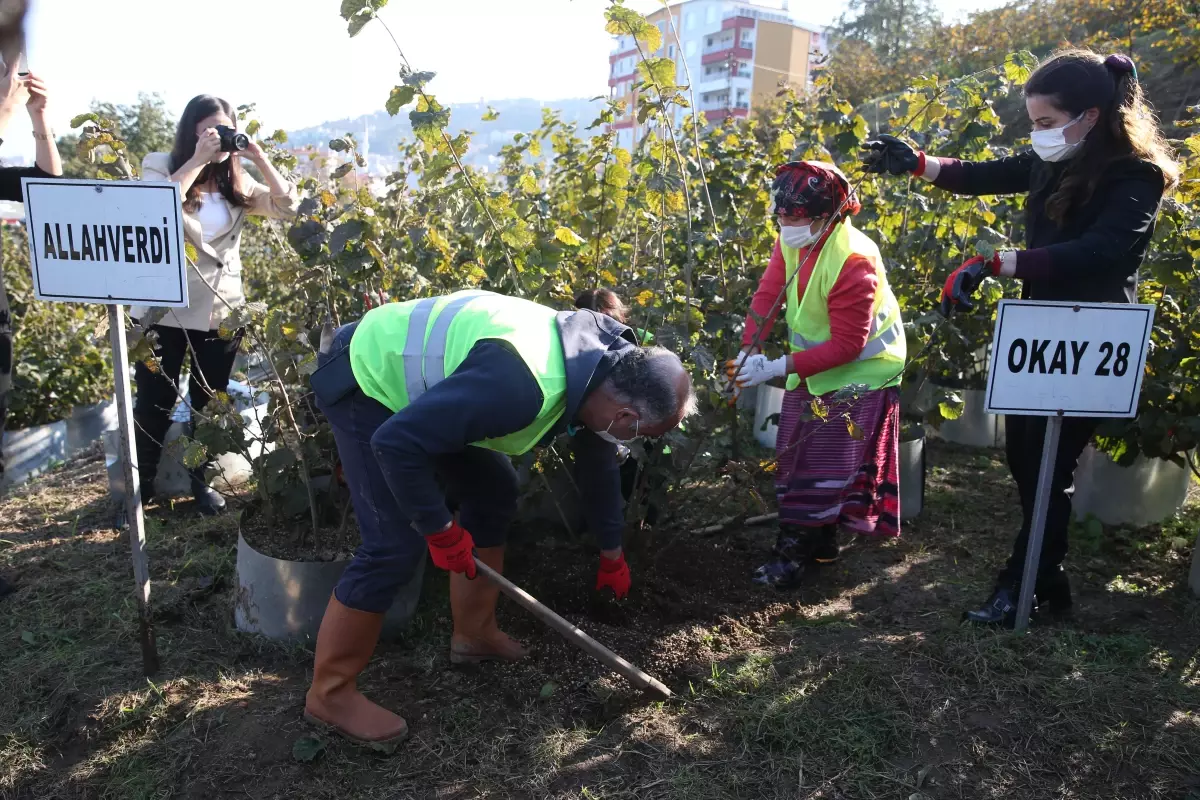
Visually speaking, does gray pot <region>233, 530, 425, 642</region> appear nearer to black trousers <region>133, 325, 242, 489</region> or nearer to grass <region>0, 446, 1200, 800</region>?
grass <region>0, 446, 1200, 800</region>

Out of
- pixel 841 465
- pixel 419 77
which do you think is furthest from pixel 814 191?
pixel 419 77

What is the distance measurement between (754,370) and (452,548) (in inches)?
45.8

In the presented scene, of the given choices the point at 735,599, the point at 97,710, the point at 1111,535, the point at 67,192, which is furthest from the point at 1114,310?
the point at 97,710

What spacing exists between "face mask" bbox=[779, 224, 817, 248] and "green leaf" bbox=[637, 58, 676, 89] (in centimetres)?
59

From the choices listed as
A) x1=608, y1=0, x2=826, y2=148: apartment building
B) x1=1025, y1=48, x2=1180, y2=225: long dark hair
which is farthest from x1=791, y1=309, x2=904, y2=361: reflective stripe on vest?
x1=608, y1=0, x2=826, y2=148: apartment building

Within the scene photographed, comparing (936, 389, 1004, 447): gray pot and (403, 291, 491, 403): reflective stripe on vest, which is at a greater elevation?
Answer: (403, 291, 491, 403): reflective stripe on vest

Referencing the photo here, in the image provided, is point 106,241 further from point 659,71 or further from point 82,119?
point 659,71

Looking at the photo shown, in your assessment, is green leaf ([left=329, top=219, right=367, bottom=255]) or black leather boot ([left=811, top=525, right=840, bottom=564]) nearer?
green leaf ([left=329, top=219, right=367, bottom=255])

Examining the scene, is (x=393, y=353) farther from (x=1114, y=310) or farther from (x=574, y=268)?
(x=1114, y=310)

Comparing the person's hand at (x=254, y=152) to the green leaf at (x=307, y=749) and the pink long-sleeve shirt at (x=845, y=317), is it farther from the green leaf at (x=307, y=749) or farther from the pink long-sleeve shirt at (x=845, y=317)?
the green leaf at (x=307, y=749)

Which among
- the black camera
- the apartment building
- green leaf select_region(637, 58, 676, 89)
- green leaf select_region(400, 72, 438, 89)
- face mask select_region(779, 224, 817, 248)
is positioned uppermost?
the apartment building

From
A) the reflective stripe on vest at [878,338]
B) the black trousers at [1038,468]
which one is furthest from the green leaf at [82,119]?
the black trousers at [1038,468]

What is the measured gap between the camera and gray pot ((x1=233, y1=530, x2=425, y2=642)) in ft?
8.45

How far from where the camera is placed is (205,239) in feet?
11.1
